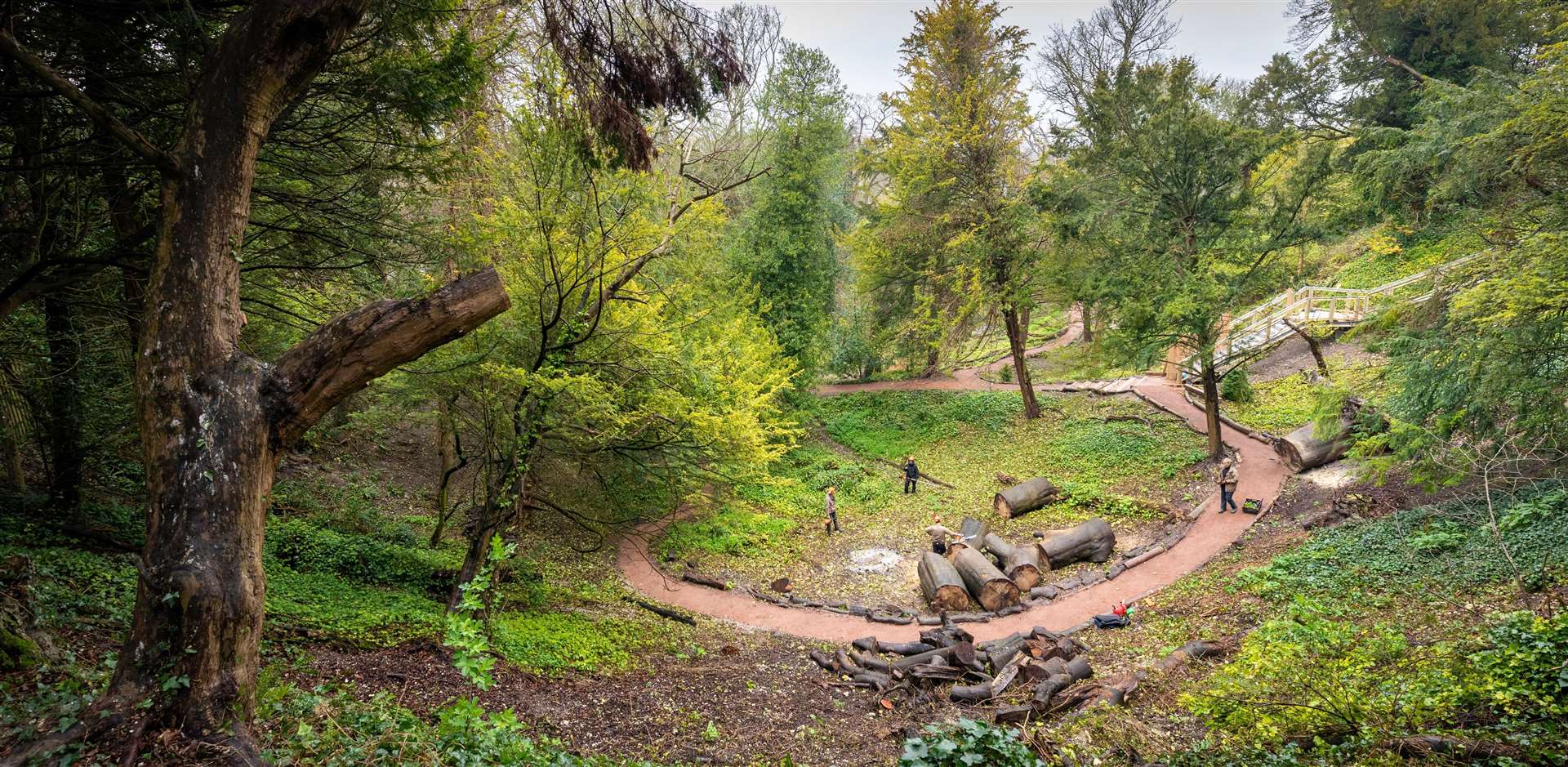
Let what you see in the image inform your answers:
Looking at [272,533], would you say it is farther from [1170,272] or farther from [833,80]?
[833,80]

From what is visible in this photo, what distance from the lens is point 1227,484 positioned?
14055 millimetres

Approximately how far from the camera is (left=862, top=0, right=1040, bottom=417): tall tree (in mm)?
19484

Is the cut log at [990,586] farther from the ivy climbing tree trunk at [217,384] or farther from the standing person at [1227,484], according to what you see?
the ivy climbing tree trunk at [217,384]

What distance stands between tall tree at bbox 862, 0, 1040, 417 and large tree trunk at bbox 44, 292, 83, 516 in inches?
706

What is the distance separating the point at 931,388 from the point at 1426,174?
15.1m

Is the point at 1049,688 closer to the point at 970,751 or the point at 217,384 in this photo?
the point at 970,751

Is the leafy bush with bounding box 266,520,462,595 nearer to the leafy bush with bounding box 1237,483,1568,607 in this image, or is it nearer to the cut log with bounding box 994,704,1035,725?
the cut log with bounding box 994,704,1035,725

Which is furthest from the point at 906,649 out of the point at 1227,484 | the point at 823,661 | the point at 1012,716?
the point at 1227,484

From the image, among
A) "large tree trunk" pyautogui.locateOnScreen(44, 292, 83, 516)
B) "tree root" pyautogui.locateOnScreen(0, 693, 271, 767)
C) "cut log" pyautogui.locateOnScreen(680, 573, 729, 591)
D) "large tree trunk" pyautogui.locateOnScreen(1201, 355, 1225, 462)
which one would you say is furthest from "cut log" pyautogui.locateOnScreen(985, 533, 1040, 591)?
"large tree trunk" pyautogui.locateOnScreen(44, 292, 83, 516)

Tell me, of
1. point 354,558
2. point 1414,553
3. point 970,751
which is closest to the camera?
point 970,751

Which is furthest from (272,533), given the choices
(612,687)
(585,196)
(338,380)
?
(338,380)

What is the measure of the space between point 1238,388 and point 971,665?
52.3ft

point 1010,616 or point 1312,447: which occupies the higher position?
point 1312,447

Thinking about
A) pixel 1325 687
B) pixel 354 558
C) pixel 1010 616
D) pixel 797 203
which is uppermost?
pixel 797 203
